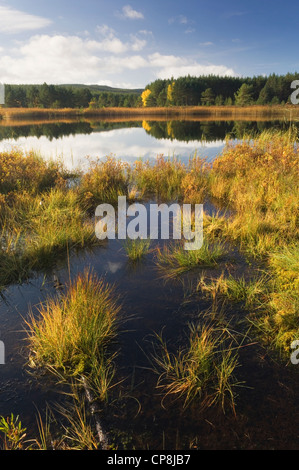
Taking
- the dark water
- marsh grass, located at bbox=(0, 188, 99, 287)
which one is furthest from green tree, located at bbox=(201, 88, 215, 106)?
the dark water

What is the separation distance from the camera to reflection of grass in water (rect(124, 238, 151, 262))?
16.8 ft

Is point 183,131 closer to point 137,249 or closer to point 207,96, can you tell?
point 137,249

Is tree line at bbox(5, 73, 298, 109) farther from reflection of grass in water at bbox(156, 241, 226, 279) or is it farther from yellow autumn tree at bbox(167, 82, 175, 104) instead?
reflection of grass in water at bbox(156, 241, 226, 279)

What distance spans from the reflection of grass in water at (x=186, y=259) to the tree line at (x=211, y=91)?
75314mm

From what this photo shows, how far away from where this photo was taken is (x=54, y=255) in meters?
5.12

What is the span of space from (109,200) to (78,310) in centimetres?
547

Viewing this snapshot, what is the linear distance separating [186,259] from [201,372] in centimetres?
234

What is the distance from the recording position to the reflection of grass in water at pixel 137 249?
513 centimetres

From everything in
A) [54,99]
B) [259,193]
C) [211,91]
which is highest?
[211,91]

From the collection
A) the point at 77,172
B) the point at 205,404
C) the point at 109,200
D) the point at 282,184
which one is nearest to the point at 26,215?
the point at 109,200

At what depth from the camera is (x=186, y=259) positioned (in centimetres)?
484

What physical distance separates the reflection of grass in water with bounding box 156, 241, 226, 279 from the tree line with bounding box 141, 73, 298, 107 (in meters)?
75.3

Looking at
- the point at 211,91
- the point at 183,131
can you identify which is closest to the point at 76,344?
the point at 183,131

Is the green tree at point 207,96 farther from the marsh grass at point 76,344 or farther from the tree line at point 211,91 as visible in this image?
the marsh grass at point 76,344
